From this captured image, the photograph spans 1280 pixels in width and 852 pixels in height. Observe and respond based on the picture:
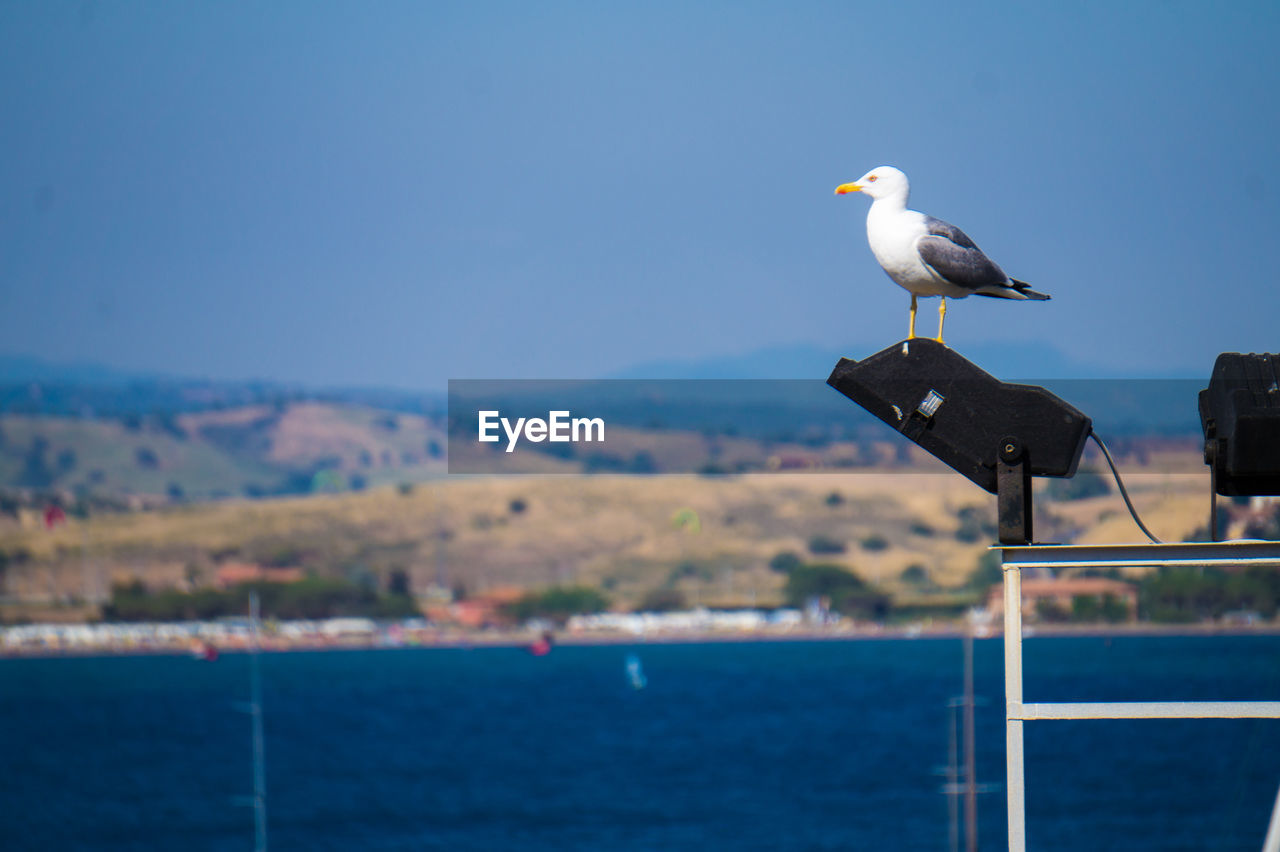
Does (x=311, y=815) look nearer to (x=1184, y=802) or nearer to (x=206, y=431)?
(x=1184, y=802)

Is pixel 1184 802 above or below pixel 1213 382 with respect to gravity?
below

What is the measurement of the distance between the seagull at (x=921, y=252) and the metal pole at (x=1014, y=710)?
1.17 metres

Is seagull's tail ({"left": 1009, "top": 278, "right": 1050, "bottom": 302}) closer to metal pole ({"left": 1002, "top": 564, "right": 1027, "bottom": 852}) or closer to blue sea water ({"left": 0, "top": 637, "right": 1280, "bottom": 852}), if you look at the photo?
metal pole ({"left": 1002, "top": 564, "right": 1027, "bottom": 852})

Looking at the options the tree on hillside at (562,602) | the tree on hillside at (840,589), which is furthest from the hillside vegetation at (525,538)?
the tree on hillside at (562,602)

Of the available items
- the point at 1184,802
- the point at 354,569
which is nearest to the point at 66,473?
the point at 354,569

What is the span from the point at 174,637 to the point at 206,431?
26471 millimetres

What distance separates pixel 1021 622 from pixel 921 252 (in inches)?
63.5

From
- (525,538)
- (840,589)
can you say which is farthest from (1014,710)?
(525,538)

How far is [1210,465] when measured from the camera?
4.73m

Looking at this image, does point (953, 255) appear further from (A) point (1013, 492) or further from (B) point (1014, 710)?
(B) point (1014, 710)

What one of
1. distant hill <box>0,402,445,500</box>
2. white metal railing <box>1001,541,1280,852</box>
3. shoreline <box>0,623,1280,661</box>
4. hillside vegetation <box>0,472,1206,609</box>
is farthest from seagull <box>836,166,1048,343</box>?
distant hill <box>0,402,445,500</box>

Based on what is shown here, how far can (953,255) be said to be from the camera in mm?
5359

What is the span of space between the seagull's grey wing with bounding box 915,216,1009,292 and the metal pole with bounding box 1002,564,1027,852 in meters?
1.30

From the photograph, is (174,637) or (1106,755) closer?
(1106,755)
